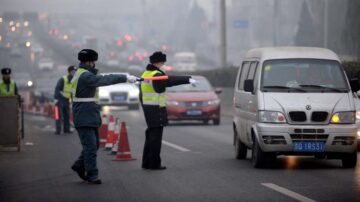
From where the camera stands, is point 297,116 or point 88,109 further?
point 297,116

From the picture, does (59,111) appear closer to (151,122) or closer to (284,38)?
(151,122)

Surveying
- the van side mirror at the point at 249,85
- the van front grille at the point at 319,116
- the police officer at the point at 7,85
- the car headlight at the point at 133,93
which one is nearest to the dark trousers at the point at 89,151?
the van side mirror at the point at 249,85

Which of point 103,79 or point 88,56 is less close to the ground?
point 88,56

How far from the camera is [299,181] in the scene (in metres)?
13.8

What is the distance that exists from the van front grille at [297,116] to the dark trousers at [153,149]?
2142mm

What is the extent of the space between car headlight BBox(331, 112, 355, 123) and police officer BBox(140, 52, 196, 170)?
261cm

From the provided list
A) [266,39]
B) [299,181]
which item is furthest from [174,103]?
[266,39]

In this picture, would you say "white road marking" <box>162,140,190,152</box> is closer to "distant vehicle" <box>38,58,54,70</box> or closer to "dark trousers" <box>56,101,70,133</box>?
"dark trousers" <box>56,101,70,133</box>

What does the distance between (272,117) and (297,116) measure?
385 mm

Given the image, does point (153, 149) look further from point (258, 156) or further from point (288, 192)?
point (288, 192)

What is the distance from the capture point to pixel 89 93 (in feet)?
46.9

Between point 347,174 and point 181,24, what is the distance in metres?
182

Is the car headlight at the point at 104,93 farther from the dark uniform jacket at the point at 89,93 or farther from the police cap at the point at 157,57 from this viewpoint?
the dark uniform jacket at the point at 89,93

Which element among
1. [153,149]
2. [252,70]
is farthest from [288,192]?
[252,70]
